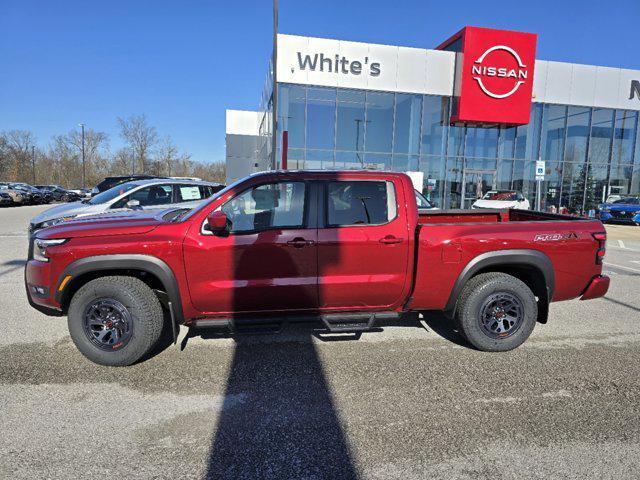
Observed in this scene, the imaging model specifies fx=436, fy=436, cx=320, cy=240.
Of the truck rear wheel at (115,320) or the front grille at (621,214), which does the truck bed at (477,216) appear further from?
the front grille at (621,214)

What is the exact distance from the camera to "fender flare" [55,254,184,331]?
3.78 meters

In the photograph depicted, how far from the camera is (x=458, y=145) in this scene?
24.4m

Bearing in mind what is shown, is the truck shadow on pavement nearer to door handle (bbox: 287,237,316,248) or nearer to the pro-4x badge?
door handle (bbox: 287,237,316,248)

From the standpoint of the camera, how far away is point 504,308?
174 inches

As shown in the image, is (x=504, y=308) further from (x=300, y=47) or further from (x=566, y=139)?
(x=566, y=139)

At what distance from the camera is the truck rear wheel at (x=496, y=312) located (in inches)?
171

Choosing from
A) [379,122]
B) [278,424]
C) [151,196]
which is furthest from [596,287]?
[379,122]

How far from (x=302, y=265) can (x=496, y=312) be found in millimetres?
2042

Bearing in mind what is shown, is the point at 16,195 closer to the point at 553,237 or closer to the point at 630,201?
the point at 553,237

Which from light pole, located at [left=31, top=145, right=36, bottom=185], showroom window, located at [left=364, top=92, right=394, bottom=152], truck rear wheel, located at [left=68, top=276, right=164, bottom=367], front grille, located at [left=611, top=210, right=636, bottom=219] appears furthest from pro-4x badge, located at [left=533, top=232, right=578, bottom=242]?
light pole, located at [left=31, top=145, right=36, bottom=185]

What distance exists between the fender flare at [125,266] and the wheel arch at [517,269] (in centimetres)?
267

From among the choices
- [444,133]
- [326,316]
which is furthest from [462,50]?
[326,316]

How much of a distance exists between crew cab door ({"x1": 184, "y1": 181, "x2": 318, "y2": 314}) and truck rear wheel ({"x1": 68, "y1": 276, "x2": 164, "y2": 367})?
1.46 feet

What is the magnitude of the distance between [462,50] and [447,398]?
22.5 m
